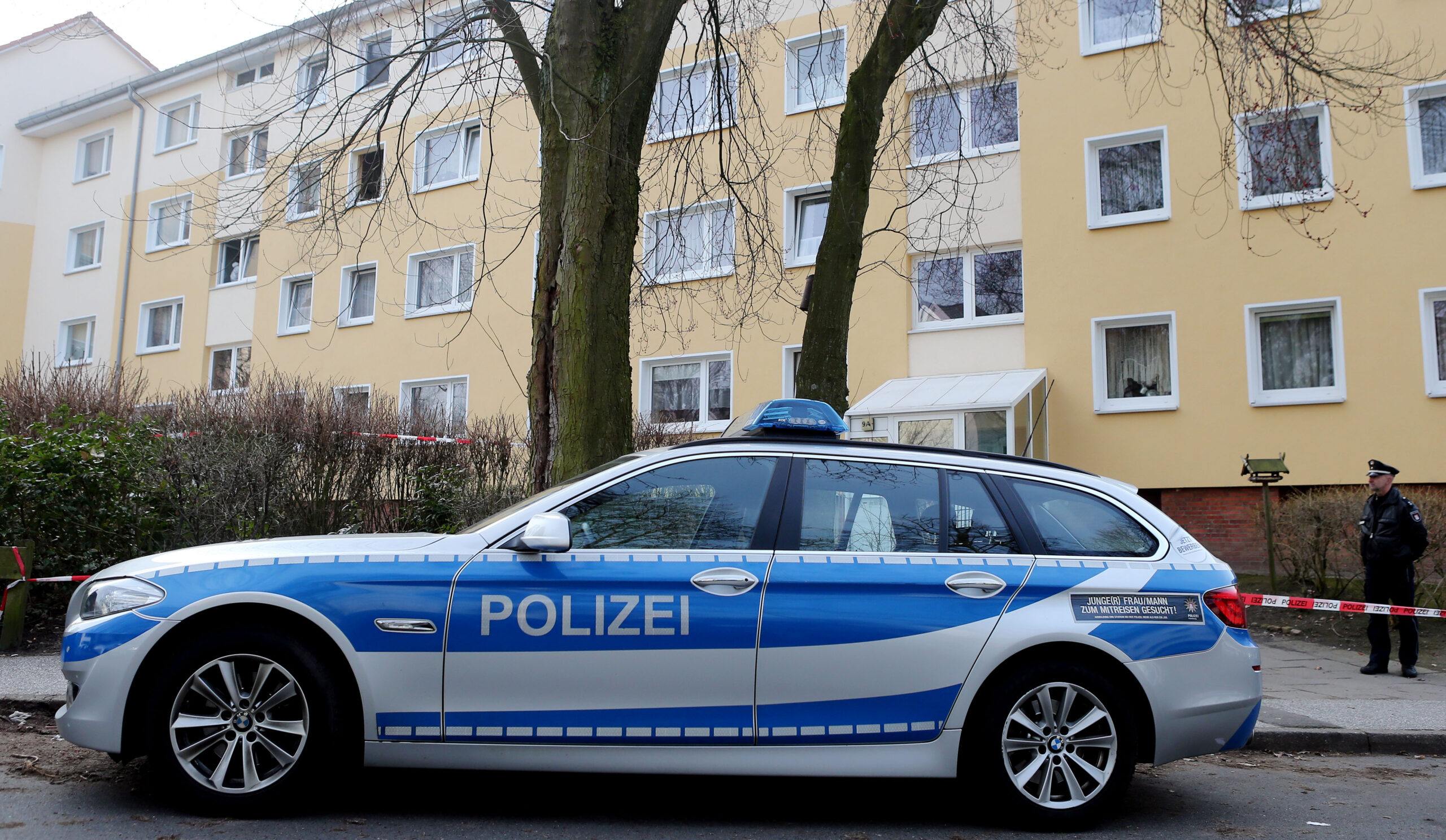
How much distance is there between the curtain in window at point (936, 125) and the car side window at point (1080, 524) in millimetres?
6109

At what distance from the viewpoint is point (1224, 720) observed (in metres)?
4.46

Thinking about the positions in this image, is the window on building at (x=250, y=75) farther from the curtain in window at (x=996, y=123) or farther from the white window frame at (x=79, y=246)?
the curtain in window at (x=996, y=123)

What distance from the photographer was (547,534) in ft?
13.8

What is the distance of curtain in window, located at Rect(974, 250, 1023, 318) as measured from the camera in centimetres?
1783

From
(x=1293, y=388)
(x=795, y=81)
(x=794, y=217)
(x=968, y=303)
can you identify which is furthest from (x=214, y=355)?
(x=1293, y=388)

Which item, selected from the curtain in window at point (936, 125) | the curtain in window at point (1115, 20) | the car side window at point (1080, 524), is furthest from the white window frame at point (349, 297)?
the car side window at point (1080, 524)

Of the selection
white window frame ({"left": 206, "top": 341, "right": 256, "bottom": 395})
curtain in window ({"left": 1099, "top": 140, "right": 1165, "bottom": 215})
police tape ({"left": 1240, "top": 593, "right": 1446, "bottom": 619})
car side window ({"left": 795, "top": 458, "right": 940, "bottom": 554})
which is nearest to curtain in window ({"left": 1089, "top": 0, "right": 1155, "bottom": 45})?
curtain in window ({"left": 1099, "top": 140, "right": 1165, "bottom": 215})

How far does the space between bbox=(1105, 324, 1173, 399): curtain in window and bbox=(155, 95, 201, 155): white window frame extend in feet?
76.7

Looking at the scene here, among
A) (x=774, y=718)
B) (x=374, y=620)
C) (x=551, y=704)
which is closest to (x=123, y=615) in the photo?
(x=374, y=620)

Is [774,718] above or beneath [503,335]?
beneath

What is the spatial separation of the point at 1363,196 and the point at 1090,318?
13.4ft

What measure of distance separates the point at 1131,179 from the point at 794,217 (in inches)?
231

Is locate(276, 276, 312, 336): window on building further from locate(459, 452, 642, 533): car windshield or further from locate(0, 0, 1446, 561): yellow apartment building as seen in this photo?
locate(459, 452, 642, 533): car windshield

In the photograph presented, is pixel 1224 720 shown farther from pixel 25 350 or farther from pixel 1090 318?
pixel 25 350
